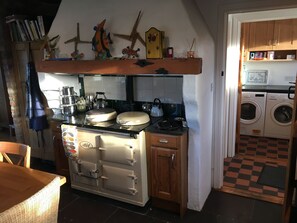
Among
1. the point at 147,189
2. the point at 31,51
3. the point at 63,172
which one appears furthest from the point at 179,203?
the point at 31,51

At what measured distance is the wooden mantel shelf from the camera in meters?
2.00

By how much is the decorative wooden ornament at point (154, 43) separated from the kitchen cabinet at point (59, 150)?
4.16 feet

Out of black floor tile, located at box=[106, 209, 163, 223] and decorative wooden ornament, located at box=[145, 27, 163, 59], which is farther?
black floor tile, located at box=[106, 209, 163, 223]

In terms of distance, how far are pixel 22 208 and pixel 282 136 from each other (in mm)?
4197

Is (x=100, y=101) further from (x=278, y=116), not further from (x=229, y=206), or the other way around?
(x=278, y=116)

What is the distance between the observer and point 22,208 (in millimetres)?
1073

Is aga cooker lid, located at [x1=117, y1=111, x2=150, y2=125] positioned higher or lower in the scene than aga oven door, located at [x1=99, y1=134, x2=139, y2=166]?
higher

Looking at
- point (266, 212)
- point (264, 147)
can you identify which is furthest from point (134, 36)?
point (264, 147)

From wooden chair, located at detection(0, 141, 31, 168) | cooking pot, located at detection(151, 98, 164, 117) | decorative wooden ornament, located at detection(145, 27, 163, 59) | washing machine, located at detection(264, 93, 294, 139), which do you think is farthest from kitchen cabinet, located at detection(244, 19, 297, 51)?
wooden chair, located at detection(0, 141, 31, 168)

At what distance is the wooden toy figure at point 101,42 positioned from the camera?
7.66ft

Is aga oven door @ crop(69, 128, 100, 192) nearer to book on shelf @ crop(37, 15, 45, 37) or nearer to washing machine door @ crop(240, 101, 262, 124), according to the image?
book on shelf @ crop(37, 15, 45, 37)

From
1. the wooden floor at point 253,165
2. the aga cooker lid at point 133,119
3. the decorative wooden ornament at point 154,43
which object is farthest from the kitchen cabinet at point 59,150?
the wooden floor at point 253,165

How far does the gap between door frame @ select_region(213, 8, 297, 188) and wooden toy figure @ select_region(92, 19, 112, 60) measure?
1089 millimetres

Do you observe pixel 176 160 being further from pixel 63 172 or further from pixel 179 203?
pixel 63 172
